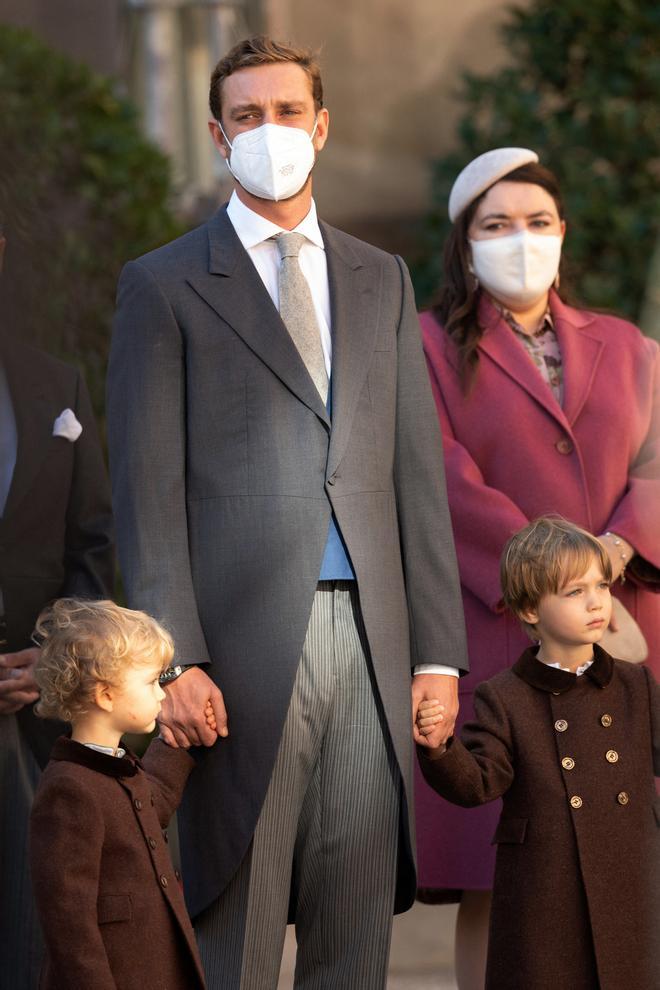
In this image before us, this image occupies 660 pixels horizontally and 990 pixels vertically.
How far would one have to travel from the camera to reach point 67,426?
3697 mm

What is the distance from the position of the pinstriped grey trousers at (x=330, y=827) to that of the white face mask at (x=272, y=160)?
2.61 ft

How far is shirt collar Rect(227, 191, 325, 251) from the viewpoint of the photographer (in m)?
3.36

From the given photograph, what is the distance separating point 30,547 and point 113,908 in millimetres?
972

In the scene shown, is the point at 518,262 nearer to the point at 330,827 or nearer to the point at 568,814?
the point at 568,814

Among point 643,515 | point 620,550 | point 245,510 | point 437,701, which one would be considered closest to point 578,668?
point 437,701

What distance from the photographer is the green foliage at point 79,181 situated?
5.88m

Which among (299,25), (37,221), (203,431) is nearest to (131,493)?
(203,431)

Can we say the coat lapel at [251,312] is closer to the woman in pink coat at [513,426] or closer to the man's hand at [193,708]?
the man's hand at [193,708]

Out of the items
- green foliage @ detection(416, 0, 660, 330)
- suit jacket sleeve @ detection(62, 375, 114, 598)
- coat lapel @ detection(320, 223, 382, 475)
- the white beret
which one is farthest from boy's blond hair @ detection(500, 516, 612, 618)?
green foliage @ detection(416, 0, 660, 330)

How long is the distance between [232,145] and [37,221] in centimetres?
227

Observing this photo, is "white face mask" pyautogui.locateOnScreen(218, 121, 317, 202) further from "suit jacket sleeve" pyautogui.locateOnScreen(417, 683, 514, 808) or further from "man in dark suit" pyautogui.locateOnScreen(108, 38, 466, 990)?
"suit jacket sleeve" pyautogui.locateOnScreen(417, 683, 514, 808)

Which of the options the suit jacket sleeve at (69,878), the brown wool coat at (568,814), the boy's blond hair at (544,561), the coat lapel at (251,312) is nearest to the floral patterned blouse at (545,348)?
the boy's blond hair at (544,561)

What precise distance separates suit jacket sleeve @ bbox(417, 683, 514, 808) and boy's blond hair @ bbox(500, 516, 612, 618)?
0.21 meters

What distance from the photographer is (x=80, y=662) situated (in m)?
3.01
